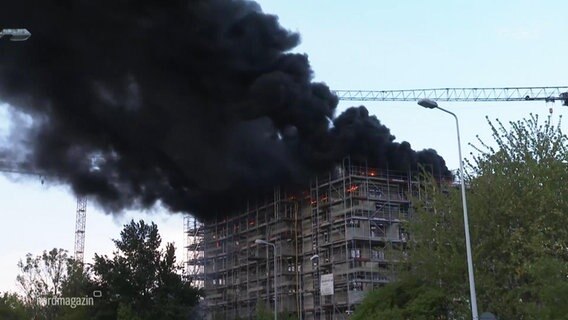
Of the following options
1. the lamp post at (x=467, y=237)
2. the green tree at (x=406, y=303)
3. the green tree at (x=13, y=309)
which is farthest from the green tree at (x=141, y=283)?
the lamp post at (x=467, y=237)

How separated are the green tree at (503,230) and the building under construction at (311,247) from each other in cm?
1871

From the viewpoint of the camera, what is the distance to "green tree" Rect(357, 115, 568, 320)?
90.2 ft

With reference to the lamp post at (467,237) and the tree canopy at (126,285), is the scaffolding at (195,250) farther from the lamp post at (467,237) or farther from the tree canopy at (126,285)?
the lamp post at (467,237)

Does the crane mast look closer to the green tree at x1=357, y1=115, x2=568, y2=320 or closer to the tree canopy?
the tree canopy

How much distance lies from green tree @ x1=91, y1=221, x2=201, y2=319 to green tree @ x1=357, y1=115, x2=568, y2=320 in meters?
30.2

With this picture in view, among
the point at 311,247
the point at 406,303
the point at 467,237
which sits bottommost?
the point at 406,303

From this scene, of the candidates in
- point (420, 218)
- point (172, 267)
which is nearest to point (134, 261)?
point (172, 267)

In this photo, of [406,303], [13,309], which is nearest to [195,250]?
[13,309]

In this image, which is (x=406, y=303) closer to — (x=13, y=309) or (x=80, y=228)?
(x=13, y=309)

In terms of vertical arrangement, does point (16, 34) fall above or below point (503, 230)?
above

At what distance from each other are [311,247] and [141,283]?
50.9ft

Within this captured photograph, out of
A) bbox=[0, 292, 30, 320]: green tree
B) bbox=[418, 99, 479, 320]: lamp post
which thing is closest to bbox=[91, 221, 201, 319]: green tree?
bbox=[0, 292, 30, 320]: green tree

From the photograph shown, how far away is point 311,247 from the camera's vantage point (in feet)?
216

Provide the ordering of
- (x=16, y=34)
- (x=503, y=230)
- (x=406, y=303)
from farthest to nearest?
(x=406, y=303)
(x=503, y=230)
(x=16, y=34)
